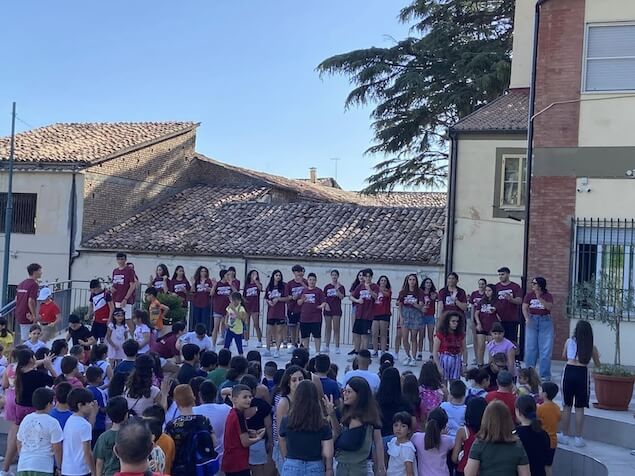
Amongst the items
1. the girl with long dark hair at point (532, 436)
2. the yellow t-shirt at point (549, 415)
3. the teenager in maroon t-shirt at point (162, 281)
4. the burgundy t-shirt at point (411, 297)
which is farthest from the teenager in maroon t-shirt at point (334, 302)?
the girl with long dark hair at point (532, 436)

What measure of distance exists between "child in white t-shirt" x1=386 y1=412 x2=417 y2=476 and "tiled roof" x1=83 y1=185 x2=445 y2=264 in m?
16.4

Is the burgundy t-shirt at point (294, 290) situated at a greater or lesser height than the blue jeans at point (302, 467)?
greater

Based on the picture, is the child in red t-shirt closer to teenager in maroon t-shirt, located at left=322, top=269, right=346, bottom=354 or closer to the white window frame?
teenager in maroon t-shirt, located at left=322, top=269, right=346, bottom=354

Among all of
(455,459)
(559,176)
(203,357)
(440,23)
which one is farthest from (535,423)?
(440,23)

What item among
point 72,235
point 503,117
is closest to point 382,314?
point 503,117

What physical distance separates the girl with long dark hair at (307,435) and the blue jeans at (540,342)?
704 centimetres

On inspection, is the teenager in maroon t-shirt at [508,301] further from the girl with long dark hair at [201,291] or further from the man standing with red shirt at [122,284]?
the man standing with red shirt at [122,284]

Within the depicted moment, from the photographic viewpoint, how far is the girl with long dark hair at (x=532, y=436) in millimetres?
6855

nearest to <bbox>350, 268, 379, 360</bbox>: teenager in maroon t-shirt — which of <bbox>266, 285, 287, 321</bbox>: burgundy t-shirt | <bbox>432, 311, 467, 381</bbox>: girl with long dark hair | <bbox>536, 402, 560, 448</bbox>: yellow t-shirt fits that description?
<bbox>266, 285, 287, 321</bbox>: burgundy t-shirt

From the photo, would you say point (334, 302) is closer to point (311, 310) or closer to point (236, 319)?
point (311, 310)

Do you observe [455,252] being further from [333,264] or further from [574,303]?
[574,303]

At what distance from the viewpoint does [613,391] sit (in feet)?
36.2

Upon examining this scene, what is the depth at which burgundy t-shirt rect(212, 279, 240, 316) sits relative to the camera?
15.9 metres

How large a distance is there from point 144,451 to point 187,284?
12507mm
